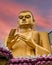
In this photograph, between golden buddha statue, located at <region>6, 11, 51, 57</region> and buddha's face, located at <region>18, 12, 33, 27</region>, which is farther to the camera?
buddha's face, located at <region>18, 12, 33, 27</region>

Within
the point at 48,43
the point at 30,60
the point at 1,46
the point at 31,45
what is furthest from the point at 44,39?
the point at 1,46

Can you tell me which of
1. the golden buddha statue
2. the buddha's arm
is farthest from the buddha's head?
the buddha's arm

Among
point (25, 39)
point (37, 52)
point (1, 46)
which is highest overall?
point (1, 46)

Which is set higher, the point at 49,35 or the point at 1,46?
the point at 1,46

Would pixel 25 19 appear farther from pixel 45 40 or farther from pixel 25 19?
pixel 45 40

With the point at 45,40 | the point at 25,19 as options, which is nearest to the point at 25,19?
the point at 25,19

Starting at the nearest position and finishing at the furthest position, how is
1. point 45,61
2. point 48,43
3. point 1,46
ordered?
point 1,46 < point 45,61 < point 48,43

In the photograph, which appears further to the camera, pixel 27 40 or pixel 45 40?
pixel 45 40

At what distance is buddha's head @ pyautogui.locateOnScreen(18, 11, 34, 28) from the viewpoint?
5.16 metres

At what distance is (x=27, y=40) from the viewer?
4.66 m

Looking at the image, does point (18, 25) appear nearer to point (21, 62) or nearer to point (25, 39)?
point (25, 39)

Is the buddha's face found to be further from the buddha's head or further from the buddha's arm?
the buddha's arm

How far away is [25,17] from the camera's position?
521 centimetres

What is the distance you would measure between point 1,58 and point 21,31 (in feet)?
11.7
